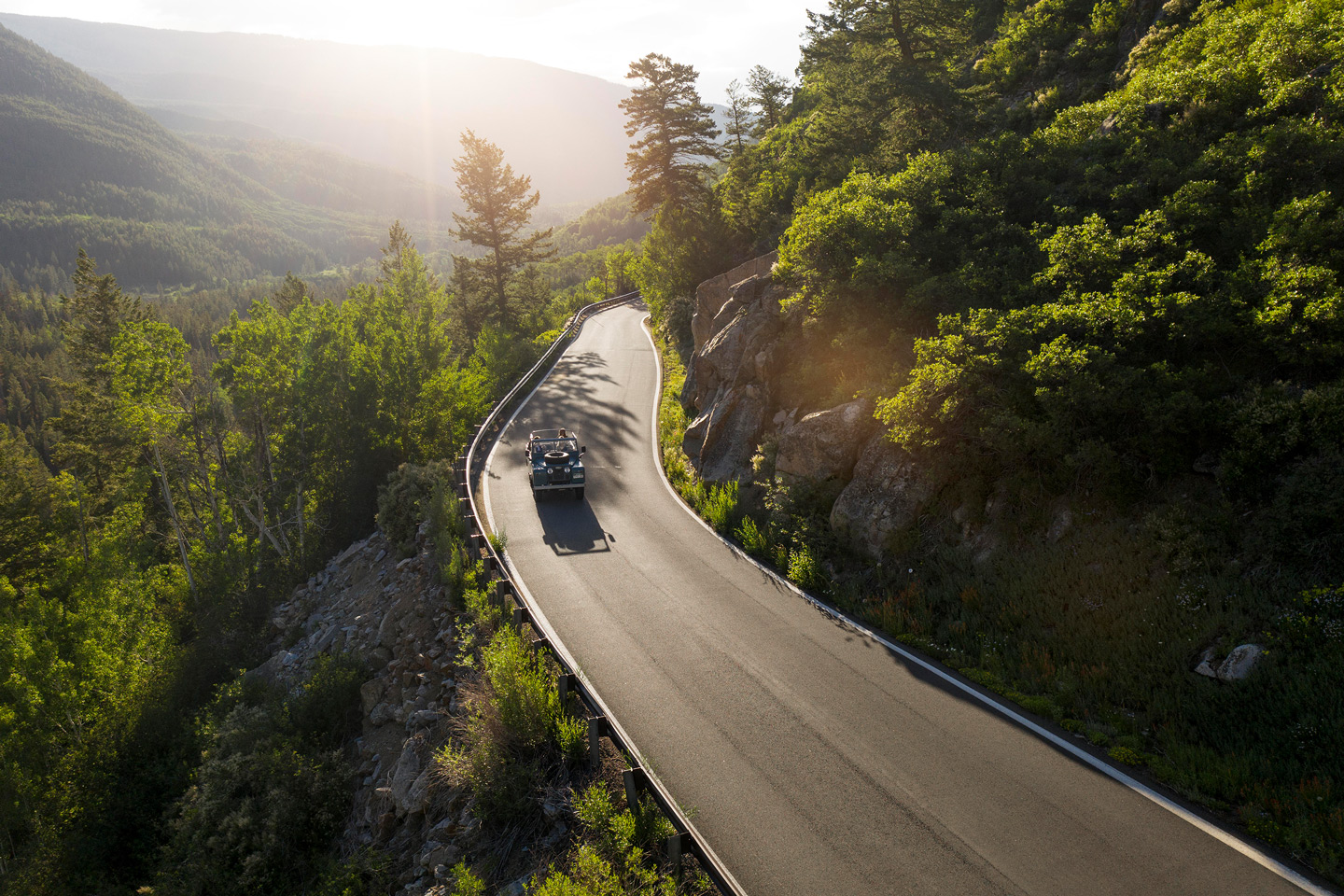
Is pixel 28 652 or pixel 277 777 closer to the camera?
pixel 277 777

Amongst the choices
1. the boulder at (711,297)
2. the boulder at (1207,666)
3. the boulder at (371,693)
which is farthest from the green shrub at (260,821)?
the boulder at (711,297)

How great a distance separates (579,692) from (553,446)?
11.5 metres

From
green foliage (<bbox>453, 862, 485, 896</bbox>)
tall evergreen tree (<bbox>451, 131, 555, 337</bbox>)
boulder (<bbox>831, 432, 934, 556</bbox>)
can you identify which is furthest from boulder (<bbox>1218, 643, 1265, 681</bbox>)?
tall evergreen tree (<bbox>451, 131, 555, 337</bbox>)

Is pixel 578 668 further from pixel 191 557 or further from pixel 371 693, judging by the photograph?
pixel 191 557

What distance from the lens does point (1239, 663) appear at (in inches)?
328

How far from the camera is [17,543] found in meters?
33.6

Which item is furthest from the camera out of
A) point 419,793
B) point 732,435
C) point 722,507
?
point 732,435

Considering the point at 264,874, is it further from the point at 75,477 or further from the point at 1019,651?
the point at 75,477

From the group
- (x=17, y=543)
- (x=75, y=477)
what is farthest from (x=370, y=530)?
(x=17, y=543)

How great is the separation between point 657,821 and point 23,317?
18758 cm

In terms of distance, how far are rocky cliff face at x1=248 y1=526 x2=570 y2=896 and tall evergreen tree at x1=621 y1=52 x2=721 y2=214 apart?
2653 cm

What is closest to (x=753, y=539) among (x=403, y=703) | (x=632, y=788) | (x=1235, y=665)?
(x=632, y=788)

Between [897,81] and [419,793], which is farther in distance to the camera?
[897,81]

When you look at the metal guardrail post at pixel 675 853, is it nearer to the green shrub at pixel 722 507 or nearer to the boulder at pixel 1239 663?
the boulder at pixel 1239 663
